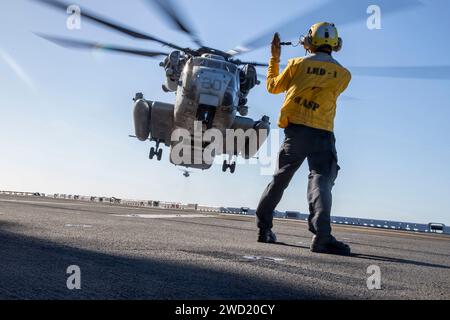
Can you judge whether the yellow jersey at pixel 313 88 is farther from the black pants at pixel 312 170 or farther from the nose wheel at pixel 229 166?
the nose wheel at pixel 229 166

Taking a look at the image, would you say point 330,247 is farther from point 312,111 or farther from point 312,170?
point 312,111

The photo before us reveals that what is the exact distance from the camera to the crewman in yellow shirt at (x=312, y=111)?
212 inches

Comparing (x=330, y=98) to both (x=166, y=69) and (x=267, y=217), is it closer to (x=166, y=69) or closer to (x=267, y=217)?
(x=267, y=217)

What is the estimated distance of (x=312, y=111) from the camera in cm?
544

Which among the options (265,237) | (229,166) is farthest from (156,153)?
(265,237)

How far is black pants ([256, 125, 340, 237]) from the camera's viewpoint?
5.12m

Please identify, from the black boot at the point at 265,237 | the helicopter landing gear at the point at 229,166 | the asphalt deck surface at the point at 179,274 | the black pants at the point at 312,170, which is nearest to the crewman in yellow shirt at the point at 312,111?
the black pants at the point at 312,170

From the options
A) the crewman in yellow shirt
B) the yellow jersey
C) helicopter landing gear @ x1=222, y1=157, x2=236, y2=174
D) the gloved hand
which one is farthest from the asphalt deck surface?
helicopter landing gear @ x1=222, y1=157, x2=236, y2=174

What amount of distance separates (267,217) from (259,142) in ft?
47.7

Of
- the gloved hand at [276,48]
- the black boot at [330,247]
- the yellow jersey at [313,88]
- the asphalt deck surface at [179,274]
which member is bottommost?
the black boot at [330,247]

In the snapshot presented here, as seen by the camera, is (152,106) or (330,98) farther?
(152,106)

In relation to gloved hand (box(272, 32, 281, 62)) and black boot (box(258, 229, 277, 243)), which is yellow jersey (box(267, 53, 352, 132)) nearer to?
gloved hand (box(272, 32, 281, 62))

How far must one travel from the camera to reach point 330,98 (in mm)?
5500

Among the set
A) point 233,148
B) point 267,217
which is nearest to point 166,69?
point 233,148
